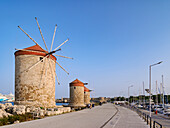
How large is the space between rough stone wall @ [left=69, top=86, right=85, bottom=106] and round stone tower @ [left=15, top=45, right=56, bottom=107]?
2508 centimetres

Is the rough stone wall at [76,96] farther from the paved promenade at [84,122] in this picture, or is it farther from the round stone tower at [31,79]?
the paved promenade at [84,122]

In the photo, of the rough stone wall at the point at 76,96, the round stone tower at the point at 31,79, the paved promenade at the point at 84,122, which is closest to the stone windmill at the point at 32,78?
the round stone tower at the point at 31,79

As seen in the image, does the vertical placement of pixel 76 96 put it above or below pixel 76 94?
below

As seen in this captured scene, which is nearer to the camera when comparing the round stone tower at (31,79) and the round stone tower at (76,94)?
the round stone tower at (31,79)

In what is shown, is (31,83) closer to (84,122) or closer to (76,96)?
(84,122)

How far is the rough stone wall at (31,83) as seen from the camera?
2208 cm

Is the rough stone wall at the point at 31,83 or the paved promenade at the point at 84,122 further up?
the rough stone wall at the point at 31,83

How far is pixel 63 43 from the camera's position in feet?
91.8

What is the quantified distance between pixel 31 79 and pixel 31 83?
1.75ft

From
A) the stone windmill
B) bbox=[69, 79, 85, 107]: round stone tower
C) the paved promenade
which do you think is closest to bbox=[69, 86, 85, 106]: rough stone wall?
bbox=[69, 79, 85, 107]: round stone tower

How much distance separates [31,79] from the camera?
→ 22328 millimetres

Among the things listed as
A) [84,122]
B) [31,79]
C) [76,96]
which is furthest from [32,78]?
[76,96]

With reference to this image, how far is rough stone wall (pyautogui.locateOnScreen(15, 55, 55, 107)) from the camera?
72.4 feet

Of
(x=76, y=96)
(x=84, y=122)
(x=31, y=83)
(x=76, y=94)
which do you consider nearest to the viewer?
(x=84, y=122)
